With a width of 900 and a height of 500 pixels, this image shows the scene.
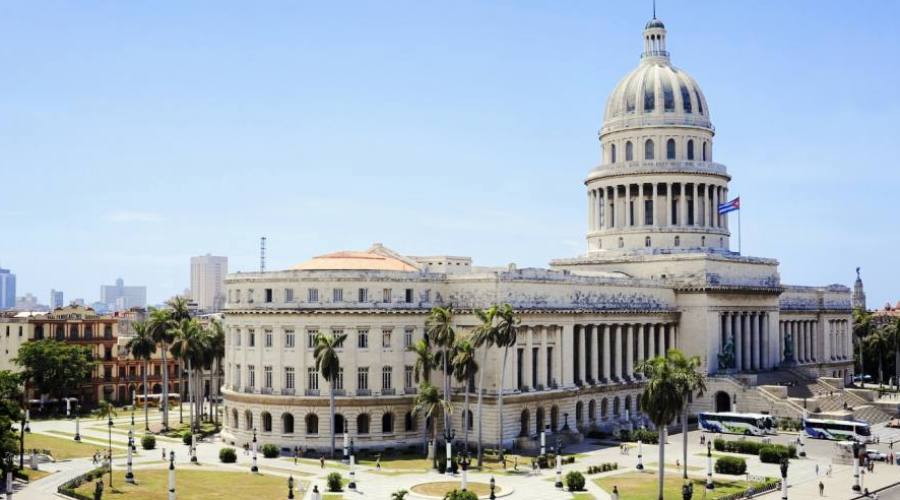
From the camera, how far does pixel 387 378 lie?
9756cm

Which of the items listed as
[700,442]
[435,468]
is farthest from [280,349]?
[700,442]

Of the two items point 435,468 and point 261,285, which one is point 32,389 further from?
point 435,468

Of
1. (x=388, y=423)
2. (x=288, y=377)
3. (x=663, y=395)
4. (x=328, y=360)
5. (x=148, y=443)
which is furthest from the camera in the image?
(x=148, y=443)

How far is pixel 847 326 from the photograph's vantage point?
16150 centimetres

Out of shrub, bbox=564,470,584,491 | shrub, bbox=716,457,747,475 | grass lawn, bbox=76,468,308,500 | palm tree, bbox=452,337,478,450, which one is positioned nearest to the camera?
grass lawn, bbox=76,468,308,500

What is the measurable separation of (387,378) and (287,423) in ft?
34.3

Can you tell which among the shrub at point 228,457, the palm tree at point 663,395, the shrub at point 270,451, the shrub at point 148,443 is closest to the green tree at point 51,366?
the shrub at point 148,443

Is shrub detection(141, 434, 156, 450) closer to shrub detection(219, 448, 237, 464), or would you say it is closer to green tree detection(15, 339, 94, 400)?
shrub detection(219, 448, 237, 464)

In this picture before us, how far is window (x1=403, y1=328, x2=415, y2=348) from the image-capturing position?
98.6 m

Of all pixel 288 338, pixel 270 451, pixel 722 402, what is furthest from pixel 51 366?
pixel 722 402

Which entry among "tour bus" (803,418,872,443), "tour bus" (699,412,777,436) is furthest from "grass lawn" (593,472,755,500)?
"tour bus" (803,418,872,443)

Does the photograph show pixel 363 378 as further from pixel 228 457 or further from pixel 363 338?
pixel 228 457

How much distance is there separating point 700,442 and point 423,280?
1255 inches

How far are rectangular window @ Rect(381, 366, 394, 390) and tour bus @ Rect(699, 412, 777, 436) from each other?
35.0 metres
